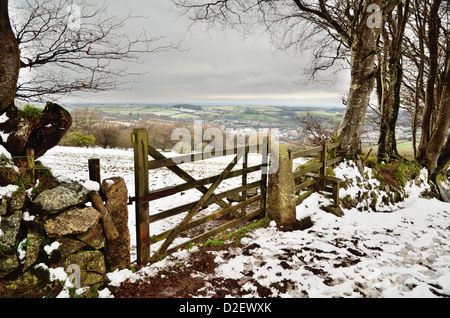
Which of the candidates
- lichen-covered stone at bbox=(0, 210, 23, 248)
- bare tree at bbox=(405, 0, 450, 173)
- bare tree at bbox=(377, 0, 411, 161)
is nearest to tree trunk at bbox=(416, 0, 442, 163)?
bare tree at bbox=(405, 0, 450, 173)

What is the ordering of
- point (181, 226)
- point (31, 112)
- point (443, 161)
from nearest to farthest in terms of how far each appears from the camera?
1. point (31, 112)
2. point (181, 226)
3. point (443, 161)

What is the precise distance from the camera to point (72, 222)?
304 centimetres

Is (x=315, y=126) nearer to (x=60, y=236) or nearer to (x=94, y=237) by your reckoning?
(x=94, y=237)

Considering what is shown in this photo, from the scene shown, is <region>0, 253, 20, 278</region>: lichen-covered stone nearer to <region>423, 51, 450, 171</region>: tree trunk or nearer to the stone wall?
the stone wall

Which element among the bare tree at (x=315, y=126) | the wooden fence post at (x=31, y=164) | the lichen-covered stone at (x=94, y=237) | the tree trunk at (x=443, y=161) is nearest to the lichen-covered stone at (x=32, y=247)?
the lichen-covered stone at (x=94, y=237)

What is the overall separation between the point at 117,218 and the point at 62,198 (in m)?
0.73

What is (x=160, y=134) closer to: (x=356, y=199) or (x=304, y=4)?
(x=304, y=4)

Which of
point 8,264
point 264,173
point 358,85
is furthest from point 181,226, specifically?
point 358,85

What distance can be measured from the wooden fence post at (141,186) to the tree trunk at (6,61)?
1.72m

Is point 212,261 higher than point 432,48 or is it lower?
lower

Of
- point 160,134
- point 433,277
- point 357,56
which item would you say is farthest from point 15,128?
point 160,134

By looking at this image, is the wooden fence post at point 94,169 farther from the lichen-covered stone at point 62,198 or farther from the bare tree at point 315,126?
the bare tree at point 315,126
